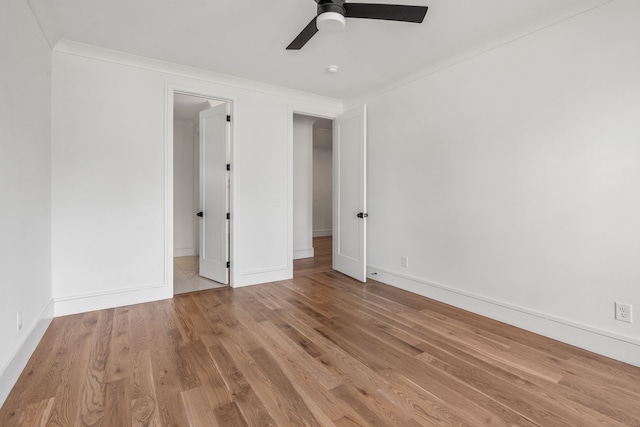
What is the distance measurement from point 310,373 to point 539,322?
2013 mm

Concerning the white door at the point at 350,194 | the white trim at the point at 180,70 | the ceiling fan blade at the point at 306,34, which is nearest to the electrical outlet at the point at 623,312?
the white door at the point at 350,194

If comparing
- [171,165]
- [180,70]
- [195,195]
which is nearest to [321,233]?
[195,195]

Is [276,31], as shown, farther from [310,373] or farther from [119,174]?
[310,373]

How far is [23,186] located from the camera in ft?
6.92

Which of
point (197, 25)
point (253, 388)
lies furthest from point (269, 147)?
point (253, 388)

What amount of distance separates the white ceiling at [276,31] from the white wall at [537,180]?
0.22 m

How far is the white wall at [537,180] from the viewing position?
7.00 ft

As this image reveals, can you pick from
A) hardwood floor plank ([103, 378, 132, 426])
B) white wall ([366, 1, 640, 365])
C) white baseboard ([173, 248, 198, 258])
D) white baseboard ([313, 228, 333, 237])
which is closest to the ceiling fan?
white wall ([366, 1, 640, 365])

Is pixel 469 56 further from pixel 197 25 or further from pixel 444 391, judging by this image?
pixel 444 391

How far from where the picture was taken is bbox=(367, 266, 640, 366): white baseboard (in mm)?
2127

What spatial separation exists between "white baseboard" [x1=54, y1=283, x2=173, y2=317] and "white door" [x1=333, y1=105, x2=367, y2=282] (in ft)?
7.62

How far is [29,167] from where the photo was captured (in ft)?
7.30

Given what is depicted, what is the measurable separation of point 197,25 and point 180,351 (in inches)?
105

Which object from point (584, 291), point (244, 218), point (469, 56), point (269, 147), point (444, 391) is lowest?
point (444, 391)
